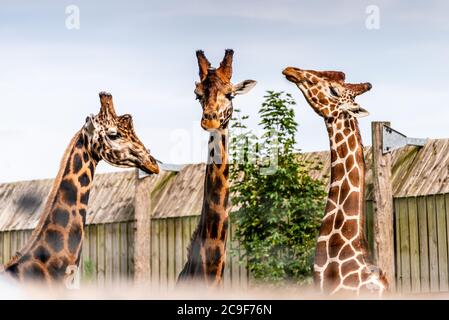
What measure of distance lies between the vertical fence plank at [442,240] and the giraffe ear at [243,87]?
577cm

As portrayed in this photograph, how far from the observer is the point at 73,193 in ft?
20.8

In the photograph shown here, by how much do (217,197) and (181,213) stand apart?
587 centimetres

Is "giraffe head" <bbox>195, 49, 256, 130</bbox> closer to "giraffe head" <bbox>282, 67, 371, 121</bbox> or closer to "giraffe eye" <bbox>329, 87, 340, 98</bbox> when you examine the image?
"giraffe head" <bbox>282, 67, 371, 121</bbox>

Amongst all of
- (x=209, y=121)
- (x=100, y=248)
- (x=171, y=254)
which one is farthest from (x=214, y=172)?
(x=100, y=248)

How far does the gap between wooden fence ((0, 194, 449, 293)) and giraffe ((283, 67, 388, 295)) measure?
4589 mm

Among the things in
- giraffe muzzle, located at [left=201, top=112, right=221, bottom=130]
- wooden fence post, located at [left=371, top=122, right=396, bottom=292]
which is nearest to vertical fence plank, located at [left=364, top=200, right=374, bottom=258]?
wooden fence post, located at [left=371, top=122, right=396, bottom=292]

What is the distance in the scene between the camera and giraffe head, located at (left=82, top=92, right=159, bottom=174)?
6188 mm

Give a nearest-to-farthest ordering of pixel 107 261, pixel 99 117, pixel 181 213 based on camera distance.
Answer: pixel 99 117, pixel 181 213, pixel 107 261

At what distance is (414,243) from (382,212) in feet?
1.90

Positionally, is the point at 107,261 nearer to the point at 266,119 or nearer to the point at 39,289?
the point at 266,119

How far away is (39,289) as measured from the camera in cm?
557

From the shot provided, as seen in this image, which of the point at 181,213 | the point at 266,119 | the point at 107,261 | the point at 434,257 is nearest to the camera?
the point at 266,119

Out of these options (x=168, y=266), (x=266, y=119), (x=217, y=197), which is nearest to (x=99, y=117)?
(x=217, y=197)

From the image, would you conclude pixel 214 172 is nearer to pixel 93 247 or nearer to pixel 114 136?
pixel 114 136
